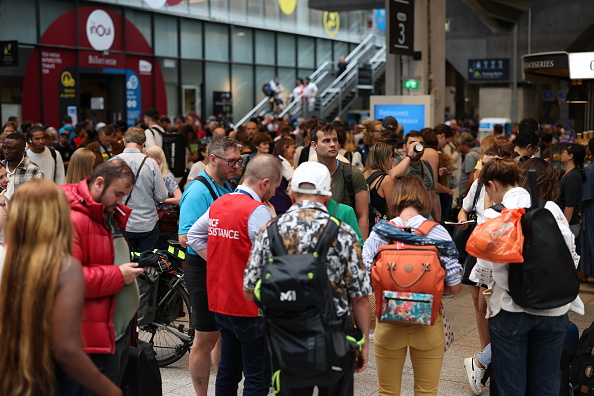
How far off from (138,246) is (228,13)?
2079 cm

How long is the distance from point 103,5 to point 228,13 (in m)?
5.57

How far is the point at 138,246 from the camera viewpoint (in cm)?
752

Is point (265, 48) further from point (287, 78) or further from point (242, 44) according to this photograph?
point (287, 78)

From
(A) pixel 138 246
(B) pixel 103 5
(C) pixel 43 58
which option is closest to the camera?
(A) pixel 138 246

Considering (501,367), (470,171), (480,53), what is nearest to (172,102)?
(480,53)

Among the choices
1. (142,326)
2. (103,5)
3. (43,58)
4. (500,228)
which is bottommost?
(142,326)

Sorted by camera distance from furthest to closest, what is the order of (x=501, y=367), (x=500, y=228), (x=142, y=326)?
(x=142, y=326) < (x=501, y=367) < (x=500, y=228)

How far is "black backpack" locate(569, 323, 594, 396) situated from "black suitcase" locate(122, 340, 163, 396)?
9.11ft

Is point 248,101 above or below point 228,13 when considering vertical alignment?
→ below

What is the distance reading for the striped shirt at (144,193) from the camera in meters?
7.22

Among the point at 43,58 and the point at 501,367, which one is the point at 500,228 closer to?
the point at 501,367

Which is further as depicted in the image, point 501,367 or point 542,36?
point 542,36

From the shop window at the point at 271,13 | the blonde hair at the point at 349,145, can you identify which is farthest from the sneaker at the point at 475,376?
the shop window at the point at 271,13

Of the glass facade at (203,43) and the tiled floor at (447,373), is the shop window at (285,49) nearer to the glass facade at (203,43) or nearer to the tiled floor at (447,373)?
the glass facade at (203,43)
